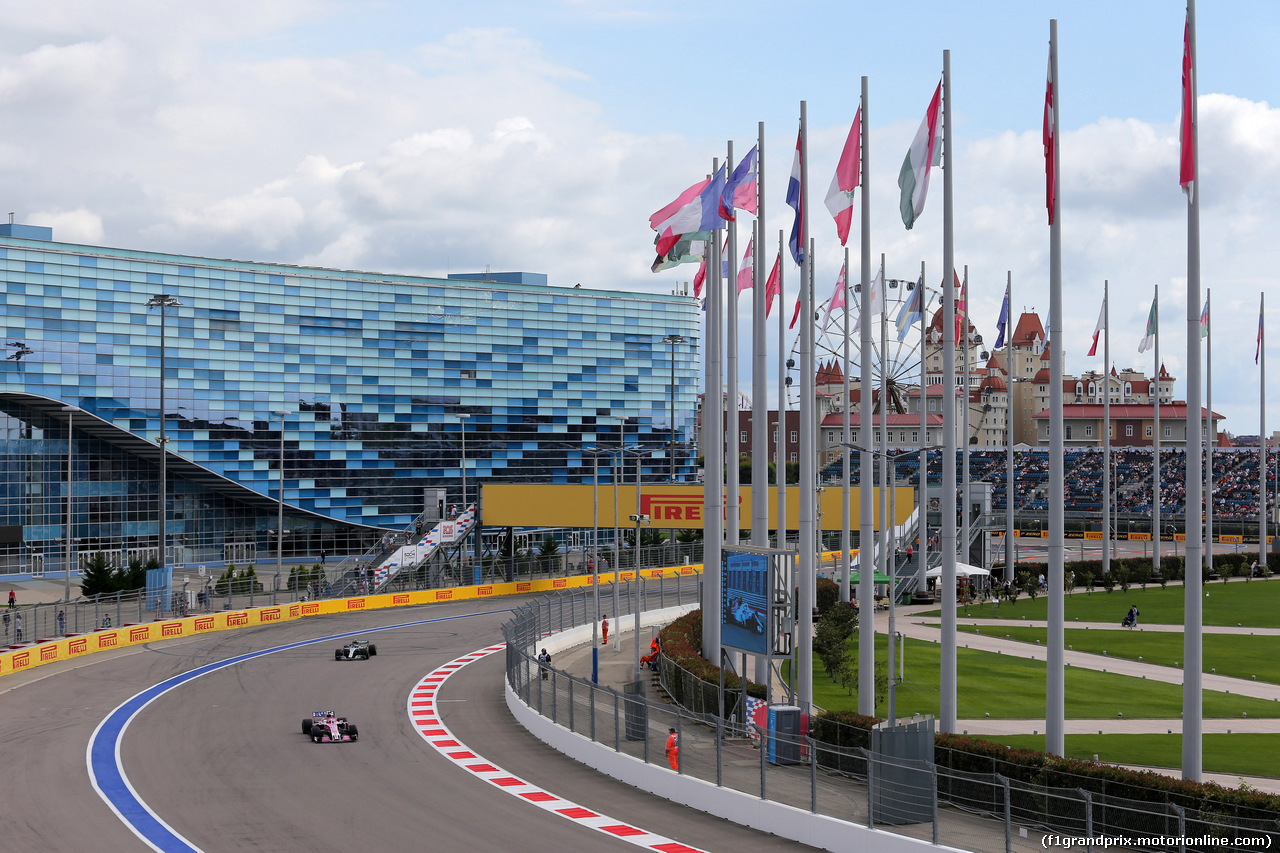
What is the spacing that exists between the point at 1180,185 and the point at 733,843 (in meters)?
13.2

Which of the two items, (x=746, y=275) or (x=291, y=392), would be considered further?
(x=291, y=392)

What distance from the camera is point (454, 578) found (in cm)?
6800

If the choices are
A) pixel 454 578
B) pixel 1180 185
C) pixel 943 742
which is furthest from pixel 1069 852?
Result: pixel 454 578

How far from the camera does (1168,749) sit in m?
28.5

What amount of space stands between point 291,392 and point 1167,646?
70.6 m

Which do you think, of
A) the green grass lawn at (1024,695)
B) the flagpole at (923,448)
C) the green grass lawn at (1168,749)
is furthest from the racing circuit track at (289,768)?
the flagpole at (923,448)

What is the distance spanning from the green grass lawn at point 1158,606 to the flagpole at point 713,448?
78.3 feet

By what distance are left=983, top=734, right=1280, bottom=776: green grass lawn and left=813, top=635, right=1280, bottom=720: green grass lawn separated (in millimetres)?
3159

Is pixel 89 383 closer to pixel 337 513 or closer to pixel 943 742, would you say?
pixel 337 513

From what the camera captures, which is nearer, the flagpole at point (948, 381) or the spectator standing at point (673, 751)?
the flagpole at point (948, 381)

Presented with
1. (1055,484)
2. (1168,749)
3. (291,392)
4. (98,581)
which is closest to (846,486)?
(1168,749)

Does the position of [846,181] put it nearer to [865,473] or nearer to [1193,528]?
[865,473]

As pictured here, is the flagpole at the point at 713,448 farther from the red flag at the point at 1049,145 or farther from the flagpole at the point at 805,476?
the red flag at the point at 1049,145

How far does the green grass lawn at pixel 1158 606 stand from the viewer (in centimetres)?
5522
